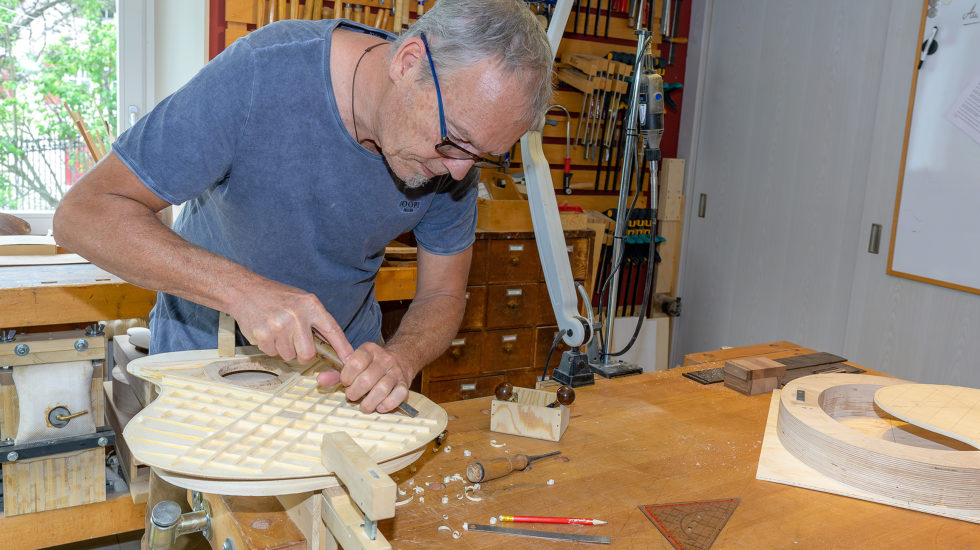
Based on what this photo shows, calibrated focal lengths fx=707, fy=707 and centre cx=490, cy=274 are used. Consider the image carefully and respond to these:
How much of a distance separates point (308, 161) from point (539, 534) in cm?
81

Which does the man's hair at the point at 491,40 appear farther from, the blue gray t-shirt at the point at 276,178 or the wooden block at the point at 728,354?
the wooden block at the point at 728,354

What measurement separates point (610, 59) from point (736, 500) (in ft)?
10.9

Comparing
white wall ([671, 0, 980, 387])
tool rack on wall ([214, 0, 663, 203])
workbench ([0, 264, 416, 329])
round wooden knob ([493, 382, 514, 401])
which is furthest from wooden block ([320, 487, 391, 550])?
tool rack on wall ([214, 0, 663, 203])

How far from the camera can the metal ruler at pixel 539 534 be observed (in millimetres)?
1104

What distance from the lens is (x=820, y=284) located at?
3.75 meters

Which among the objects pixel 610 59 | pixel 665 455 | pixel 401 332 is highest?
pixel 610 59

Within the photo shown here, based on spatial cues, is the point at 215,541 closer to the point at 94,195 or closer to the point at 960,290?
the point at 94,195

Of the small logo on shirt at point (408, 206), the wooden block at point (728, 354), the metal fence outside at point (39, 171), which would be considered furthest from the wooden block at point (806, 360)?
the metal fence outside at point (39, 171)

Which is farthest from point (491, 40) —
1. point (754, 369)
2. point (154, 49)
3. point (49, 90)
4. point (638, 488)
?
point (49, 90)

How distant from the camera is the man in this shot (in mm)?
1184

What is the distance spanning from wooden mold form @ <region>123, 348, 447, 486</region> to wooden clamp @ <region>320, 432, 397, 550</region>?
4 cm

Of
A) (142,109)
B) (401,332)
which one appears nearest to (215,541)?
(401,332)

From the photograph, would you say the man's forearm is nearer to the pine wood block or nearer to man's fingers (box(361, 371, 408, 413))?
man's fingers (box(361, 371, 408, 413))

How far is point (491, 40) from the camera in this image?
1.15 meters
